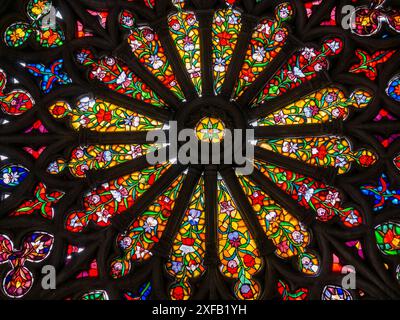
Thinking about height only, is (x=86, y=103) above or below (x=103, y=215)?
above

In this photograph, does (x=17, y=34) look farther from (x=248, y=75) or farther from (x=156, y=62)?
(x=248, y=75)

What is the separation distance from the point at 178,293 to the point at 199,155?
2.42m

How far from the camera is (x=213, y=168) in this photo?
13711 millimetres

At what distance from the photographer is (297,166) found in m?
13.6

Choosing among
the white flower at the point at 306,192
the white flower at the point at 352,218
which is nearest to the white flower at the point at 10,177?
the white flower at the point at 306,192

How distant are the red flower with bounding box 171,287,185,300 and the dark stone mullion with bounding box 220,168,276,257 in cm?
138

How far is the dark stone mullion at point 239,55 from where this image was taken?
14234 mm

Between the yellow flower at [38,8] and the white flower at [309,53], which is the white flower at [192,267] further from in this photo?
the yellow flower at [38,8]

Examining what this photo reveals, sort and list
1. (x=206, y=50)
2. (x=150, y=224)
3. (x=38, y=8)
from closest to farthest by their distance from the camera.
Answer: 1. (x=150, y=224)
2. (x=206, y=50)
3. (x=38, y=8)

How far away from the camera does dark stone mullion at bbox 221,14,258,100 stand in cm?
1423

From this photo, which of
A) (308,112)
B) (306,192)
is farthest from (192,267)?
(308,112)

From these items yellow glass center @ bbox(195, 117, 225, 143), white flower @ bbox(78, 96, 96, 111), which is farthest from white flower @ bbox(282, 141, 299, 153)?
white flower @ bbox(78, 96, 96, 111)

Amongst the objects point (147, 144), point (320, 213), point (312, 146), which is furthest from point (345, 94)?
point (147, 144)

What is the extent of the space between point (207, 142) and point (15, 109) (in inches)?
136
